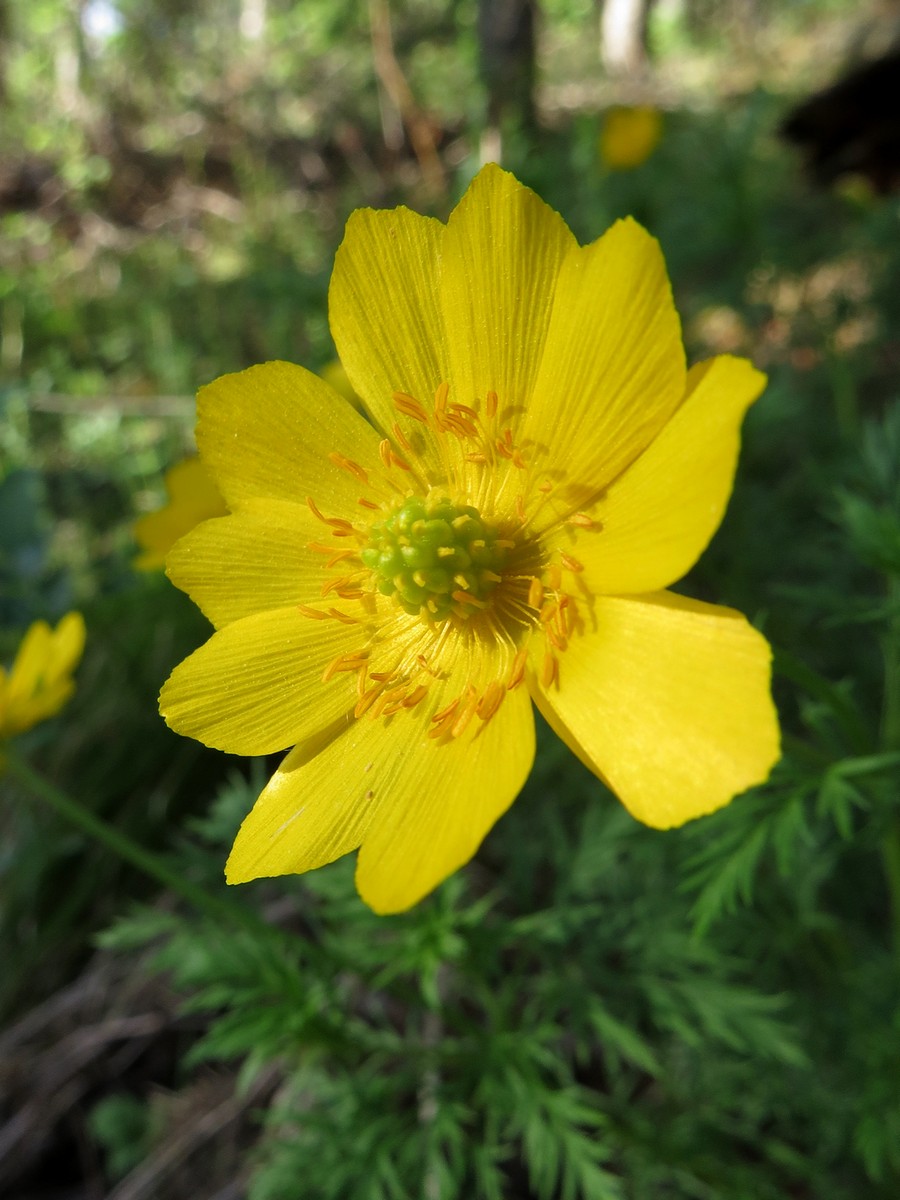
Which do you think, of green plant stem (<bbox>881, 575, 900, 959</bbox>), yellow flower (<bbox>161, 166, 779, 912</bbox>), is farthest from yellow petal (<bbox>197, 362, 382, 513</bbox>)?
green plant stem (<bbox>881, 575, 900, 959</bbox>)

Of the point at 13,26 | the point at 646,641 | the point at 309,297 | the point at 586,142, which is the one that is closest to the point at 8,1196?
the point at 646,641

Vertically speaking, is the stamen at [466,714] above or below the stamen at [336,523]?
below

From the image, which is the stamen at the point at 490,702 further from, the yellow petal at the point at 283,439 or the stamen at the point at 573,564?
the yellow petal at the point at 283,439

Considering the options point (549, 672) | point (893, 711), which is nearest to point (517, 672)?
point (549, 672)

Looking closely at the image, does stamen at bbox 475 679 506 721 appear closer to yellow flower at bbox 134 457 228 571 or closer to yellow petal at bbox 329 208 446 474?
yellow petal at bbox 329 208 446 474

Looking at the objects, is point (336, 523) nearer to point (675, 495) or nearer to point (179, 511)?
point (675, 495)

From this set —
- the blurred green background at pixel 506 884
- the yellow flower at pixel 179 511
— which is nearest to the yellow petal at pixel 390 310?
the blurred green background at pixel 506 884
